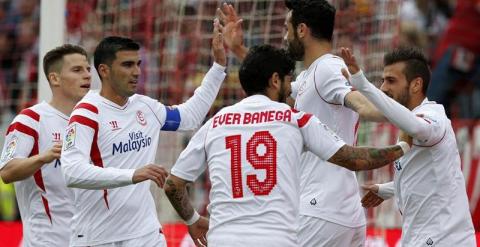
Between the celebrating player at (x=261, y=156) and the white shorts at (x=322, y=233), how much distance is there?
2.77 ft

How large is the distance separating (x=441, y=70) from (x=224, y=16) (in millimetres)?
6787

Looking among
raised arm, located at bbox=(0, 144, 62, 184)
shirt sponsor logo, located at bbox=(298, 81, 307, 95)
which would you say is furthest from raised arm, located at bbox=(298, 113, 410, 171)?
raised arm, located at bbox=(0, 144, 62, 184)

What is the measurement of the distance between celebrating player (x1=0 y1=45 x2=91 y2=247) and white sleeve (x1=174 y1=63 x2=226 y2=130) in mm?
898

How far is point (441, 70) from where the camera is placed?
49.6 ft

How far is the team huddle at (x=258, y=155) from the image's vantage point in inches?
281

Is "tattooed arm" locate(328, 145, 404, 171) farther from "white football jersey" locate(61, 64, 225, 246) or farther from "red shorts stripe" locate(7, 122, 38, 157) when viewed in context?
"red shorts stripe" locate(7, 122, 38, 157)

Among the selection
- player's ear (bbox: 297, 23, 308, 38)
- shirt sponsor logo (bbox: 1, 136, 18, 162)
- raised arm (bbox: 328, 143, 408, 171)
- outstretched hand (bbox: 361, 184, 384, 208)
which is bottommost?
outstretched hand (bbox: 361, 184, 384, 208)

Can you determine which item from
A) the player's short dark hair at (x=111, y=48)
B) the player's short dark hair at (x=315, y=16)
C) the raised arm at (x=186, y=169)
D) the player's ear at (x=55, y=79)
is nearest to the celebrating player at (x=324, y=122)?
the player's short dark hair at (x=315, y=16)

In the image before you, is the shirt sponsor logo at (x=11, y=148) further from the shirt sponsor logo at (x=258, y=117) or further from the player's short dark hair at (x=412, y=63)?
the player's short dark hair at (x=412, y=63)

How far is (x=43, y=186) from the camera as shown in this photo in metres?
9.11

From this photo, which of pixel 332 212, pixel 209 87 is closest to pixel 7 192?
pixel 209 87

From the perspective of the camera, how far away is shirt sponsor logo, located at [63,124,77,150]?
26.4ft

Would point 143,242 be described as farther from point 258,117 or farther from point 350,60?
point 350,60

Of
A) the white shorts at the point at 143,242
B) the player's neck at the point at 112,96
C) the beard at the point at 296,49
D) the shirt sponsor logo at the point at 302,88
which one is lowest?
the white shorts at the point at 143,242
